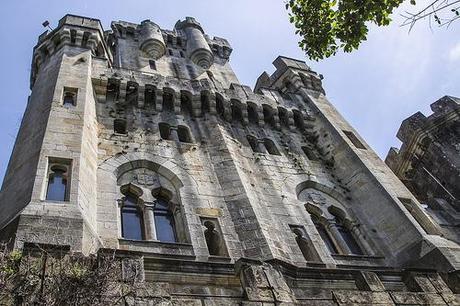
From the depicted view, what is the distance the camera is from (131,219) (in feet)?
41.9

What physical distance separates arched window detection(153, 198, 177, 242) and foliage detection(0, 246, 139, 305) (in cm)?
438

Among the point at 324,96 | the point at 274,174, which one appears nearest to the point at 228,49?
the point at 324,96

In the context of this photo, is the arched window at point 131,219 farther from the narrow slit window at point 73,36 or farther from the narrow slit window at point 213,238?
the narrow slit window at point 73,36

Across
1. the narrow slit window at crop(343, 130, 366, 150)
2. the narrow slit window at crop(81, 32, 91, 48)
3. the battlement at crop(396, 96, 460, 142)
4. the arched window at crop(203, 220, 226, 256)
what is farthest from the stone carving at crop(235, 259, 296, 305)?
the battlement at crop(396, 96, 460, 142)

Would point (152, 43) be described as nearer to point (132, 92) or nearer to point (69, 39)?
point (69, 39)

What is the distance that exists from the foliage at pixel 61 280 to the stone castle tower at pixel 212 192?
0.62 metres

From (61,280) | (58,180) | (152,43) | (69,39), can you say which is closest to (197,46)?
(152,43)

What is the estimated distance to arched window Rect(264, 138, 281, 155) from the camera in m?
18.1

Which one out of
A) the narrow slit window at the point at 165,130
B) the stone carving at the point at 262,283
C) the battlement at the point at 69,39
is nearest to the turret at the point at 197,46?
the battlement at the point at 69,39

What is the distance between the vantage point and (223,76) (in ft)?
90.2

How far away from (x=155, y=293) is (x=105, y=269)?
88 cm

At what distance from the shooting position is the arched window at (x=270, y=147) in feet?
59.2

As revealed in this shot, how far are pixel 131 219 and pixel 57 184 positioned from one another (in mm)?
2334

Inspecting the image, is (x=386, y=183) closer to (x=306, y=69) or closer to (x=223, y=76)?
(x=306, y=69)
